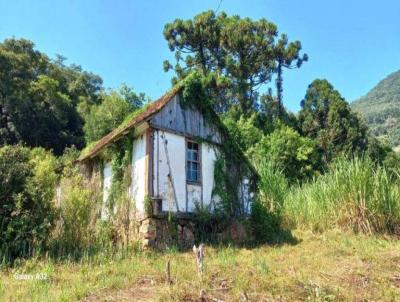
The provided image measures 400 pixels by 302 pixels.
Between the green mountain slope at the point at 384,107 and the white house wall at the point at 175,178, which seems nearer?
the white house wall at the point at 175,178

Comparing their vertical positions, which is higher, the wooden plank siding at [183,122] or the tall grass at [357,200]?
the wooden plank siding at [183,122]

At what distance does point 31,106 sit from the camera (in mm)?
33531

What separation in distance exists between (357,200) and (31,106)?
85.1 feet

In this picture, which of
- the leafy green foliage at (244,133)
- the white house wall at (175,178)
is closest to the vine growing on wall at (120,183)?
the white house wall at (175,178)

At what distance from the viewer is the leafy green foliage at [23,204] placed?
10.9 metres

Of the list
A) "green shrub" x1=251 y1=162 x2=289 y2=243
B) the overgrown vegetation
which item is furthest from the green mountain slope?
"green shrub" x1=251 y1=162 x2=289 y2=243

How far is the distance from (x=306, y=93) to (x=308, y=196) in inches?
768

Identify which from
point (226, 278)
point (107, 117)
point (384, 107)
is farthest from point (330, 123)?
point (384, 107)

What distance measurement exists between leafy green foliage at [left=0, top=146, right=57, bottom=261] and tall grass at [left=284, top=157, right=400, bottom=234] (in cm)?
836

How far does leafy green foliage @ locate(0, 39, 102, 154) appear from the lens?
32.5 m

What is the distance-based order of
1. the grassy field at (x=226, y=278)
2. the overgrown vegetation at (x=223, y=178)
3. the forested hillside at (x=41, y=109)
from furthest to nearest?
the forested hillside at (x=41, y=109), the overgrown vegetation at (x=223, y=178), the grassy field at (x=226, y=278)

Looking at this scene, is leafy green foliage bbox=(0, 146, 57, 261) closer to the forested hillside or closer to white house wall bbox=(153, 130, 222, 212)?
white house wall bbox=(153, 130, 222, 212)

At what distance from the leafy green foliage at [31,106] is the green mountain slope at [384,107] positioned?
133 feet

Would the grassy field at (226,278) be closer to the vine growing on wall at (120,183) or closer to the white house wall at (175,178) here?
the vine growing on wall at (120,183)
